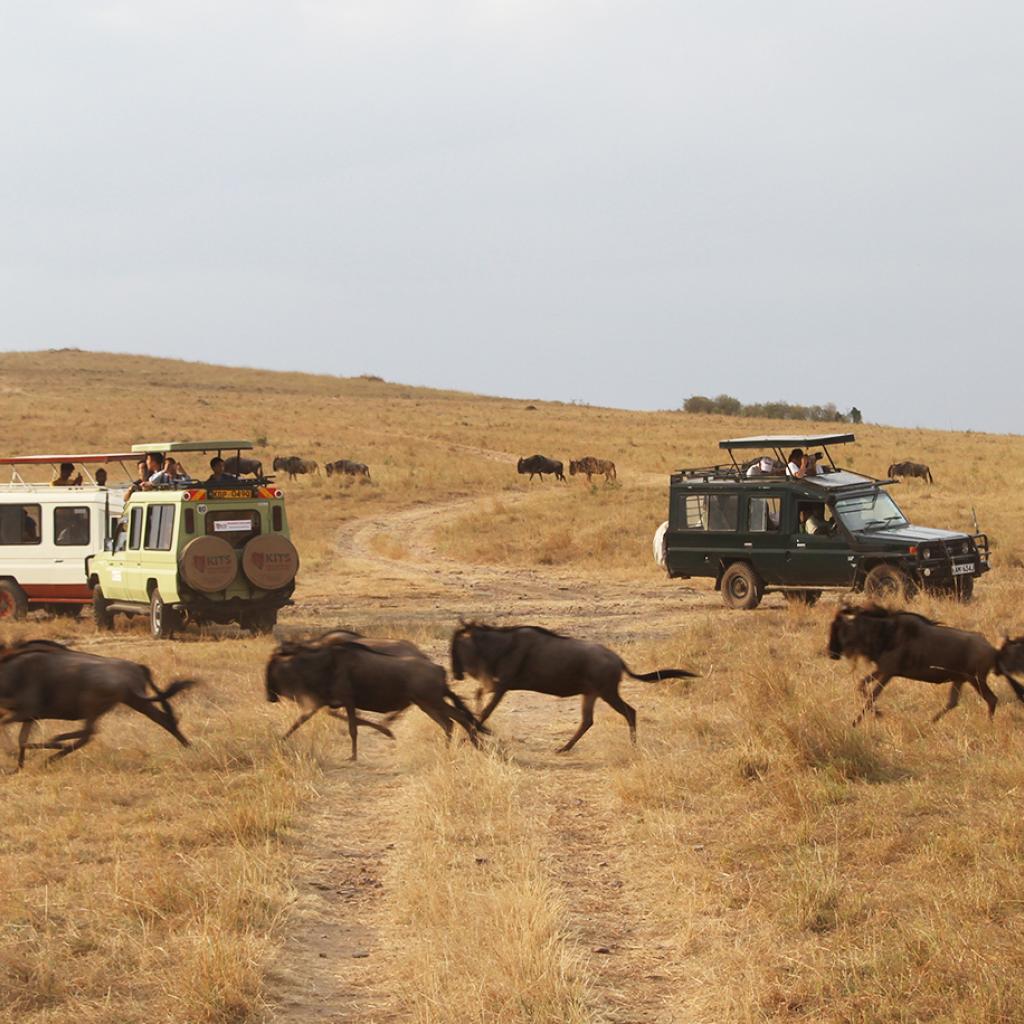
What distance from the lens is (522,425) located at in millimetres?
75562

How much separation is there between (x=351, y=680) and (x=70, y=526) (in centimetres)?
1234

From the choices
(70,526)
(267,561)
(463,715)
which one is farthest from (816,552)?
(70,526)

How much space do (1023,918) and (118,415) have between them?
6766 cm

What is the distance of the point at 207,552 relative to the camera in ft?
58.3

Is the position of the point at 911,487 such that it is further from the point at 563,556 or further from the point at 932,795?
the point at 932,795

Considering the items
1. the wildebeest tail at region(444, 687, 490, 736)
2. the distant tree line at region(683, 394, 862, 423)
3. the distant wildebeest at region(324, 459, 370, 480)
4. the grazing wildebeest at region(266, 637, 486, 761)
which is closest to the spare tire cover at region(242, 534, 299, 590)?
the grazing wildebeest at region(266, 637, 486, 761)

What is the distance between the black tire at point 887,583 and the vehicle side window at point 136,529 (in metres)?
9.72

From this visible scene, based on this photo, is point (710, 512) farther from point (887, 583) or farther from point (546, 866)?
point (546, 866)

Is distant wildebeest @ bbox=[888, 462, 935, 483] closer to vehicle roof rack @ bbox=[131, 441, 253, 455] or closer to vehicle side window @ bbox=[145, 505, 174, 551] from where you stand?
vehicle roof rack @ bbox=[131, 441, 253, 455]

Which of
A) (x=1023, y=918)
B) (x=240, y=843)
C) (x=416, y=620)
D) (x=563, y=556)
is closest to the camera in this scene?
(x=1023, y=918)

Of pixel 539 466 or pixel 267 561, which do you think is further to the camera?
pixel 539 466

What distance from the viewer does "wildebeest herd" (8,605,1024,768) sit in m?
9.86

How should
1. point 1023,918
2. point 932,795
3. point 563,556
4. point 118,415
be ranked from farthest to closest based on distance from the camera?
point 118,415
point 563,556
point 932,795
point 1023,918

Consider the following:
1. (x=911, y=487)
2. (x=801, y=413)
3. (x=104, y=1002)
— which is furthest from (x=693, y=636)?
(x=801, y=413)
